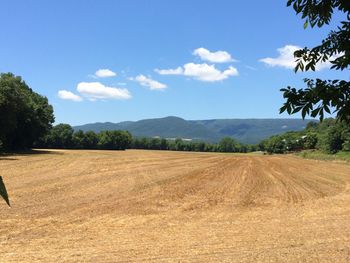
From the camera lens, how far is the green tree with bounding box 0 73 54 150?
46781 millimetres

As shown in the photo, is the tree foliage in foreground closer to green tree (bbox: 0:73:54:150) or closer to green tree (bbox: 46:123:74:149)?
green tree (bbox: 0:73:54:150)

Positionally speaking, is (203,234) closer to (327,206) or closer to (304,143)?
(327,206)

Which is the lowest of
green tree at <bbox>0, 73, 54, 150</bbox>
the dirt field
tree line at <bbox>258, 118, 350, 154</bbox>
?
the dirt field

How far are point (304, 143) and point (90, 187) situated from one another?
70.0m

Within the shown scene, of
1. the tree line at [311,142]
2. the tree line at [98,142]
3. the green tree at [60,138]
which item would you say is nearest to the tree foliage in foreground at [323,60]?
the tree line at [311,142]

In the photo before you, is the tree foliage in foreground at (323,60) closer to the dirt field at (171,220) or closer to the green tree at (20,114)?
the dirt field at (171,220)

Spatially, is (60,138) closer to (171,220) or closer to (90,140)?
(90,140)

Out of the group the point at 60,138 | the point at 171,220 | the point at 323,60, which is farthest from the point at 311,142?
the point at 323,60

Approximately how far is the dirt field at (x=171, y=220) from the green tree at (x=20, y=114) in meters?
21.4

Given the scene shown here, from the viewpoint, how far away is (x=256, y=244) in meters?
11.8

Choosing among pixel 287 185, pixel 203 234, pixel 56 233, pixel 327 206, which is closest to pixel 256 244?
pixel 203 234

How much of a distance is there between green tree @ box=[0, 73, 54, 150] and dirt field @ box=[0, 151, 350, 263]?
2135 cm

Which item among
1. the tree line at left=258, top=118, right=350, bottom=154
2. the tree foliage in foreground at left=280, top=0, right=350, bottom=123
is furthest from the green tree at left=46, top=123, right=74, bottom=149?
the tree foliage in foreground at left=280, top=0, right=350, bottom=123

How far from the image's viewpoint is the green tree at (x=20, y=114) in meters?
46.8
